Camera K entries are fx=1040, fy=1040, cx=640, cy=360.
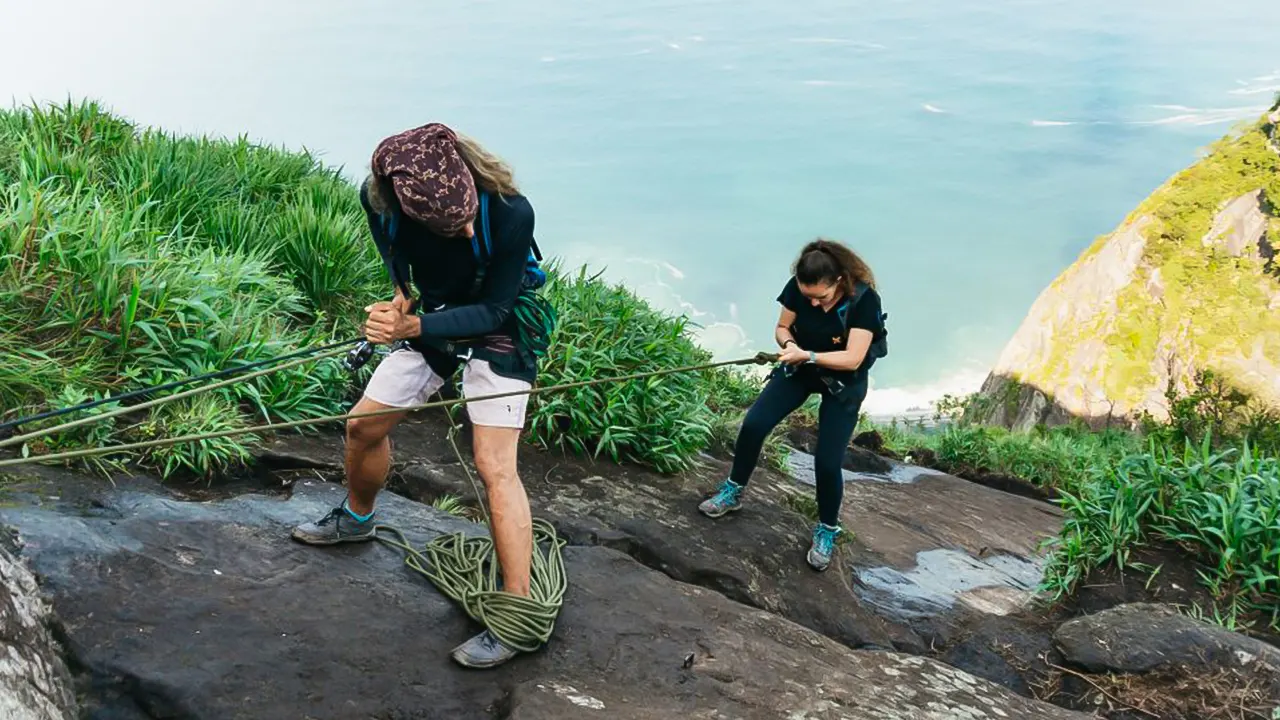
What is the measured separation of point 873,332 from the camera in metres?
4.71

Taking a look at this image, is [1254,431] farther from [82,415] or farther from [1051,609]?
[82,415]

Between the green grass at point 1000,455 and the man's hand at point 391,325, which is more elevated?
the man's hand at point 391,325

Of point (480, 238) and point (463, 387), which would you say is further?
point (463, 387)

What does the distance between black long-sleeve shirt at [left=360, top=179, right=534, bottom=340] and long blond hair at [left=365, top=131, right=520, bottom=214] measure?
0.03m

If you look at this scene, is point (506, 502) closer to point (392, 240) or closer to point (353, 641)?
point (353, 641)

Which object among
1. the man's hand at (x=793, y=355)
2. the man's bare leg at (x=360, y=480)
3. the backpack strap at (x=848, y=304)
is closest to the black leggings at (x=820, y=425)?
the backpack strap at (x=848, y=304)

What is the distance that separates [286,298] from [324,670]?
334cm

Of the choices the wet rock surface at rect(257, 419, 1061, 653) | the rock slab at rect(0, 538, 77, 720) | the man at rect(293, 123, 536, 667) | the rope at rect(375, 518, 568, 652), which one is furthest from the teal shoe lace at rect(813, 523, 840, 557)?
the rock slab at rect(0, 538, 77, 720)

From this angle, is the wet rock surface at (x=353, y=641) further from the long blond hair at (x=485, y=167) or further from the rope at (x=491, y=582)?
the long blond hair at (x=485, y=167)

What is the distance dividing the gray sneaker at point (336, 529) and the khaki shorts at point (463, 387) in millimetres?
538

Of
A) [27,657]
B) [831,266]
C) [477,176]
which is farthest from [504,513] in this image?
[831,266]

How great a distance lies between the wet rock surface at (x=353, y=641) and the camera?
9.61 feet

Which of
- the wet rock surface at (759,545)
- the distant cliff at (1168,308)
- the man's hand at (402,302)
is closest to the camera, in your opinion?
the man's hand at (402,302)

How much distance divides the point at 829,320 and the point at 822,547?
1270 millimetres
